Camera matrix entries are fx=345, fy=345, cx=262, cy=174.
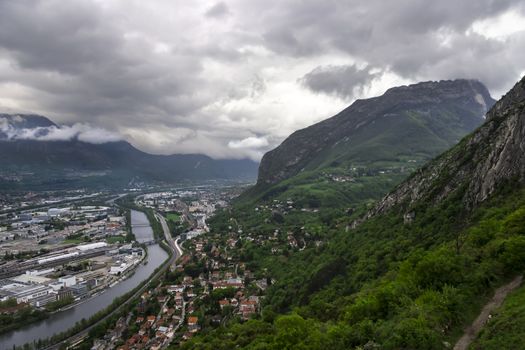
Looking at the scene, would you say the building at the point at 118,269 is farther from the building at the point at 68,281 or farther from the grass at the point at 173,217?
the grass at the point at 173,217

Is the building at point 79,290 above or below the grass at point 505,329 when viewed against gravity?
below

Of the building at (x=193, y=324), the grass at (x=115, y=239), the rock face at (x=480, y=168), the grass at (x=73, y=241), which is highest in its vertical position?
the rock face at (x=480, y=168)

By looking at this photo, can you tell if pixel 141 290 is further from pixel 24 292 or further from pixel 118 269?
pixel 24 292

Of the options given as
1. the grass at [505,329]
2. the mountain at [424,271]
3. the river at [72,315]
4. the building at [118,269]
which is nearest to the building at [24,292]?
the river at [72,315]

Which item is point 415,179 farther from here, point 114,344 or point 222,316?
point 114,344

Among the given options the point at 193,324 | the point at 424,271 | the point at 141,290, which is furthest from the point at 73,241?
the point at 424,271

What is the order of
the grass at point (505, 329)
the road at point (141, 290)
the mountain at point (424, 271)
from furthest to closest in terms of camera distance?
1. the road at point (141, 290)
2. the mountain at point (424, 271)
3. the grass at point (505, 329)

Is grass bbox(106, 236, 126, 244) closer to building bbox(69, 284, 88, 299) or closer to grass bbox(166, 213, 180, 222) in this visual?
grass bbox(166, 213, 180, 222)
